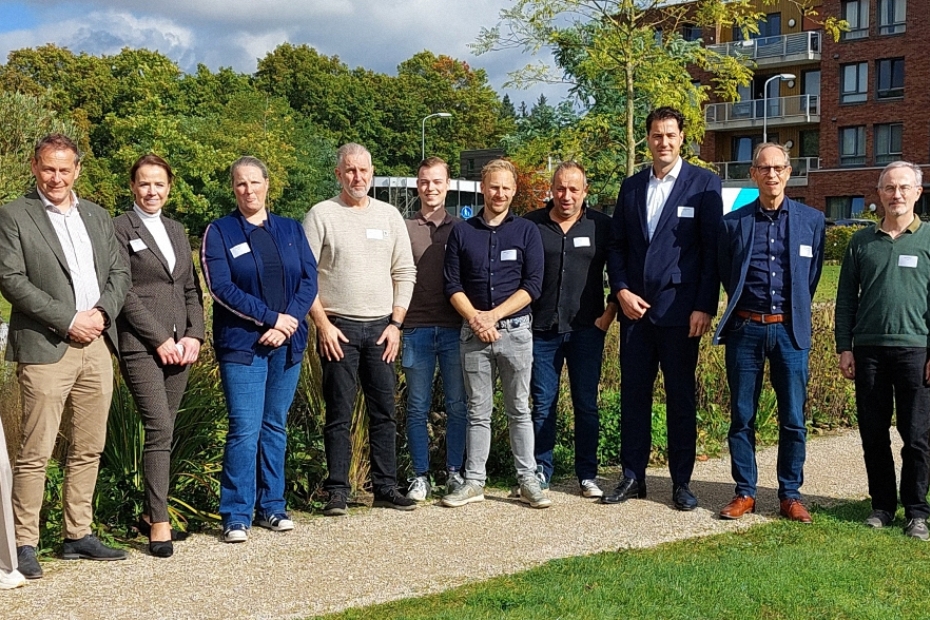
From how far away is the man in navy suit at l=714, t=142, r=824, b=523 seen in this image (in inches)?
252

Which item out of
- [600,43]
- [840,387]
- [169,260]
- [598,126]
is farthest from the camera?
[598,126]

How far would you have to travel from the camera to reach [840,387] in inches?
389

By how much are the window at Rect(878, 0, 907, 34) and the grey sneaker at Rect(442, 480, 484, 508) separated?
48552 mm

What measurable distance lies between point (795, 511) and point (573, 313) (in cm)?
186

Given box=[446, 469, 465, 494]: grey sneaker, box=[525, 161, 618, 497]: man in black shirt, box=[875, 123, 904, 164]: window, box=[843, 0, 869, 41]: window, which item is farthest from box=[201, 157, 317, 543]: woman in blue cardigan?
box=[843, 0, 869, 41]: window

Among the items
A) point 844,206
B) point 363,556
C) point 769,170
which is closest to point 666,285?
point 769,170

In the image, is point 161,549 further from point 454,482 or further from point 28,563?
point 454,482

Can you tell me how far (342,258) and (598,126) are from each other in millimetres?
8242

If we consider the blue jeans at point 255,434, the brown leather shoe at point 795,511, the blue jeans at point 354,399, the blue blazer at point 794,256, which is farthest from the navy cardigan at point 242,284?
the brown leather shoe at point 795,511

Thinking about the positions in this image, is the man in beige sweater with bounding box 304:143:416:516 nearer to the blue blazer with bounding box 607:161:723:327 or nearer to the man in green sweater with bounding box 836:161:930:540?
the blue blazer with bounding box 607:161:723:327

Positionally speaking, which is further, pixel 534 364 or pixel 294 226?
pixel 534 364

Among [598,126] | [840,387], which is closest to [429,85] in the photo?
[598,126]

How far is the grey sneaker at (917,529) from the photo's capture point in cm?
603

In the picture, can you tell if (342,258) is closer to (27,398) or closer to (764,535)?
(27,398)
